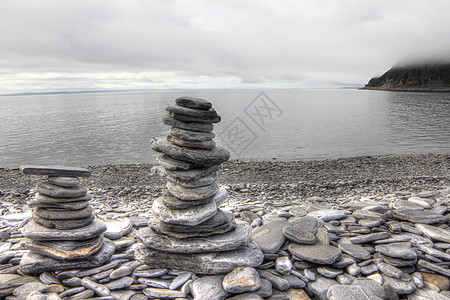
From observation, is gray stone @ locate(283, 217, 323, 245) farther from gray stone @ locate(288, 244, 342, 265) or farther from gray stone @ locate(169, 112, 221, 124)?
gray stone @ locate(169, 112, 221, 124)

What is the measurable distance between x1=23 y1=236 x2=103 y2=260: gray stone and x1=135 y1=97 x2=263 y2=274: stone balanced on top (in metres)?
1.19

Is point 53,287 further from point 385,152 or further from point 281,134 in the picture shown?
point 281,134

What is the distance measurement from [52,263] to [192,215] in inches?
139

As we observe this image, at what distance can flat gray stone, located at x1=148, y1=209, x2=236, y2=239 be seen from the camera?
24.7ft

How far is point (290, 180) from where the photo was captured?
2112cm

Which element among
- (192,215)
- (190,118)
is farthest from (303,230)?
(190,118)

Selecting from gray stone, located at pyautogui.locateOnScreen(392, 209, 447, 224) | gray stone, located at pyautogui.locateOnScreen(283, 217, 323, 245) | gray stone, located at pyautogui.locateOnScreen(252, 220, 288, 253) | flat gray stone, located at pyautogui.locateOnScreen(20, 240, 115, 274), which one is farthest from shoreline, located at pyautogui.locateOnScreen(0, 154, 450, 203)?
flat gray stone, located at pyautogui.locateOnScreen(20, 240, 115, 274)

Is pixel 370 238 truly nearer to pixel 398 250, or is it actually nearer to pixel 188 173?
pixel 398 250

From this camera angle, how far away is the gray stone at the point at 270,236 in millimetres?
8125

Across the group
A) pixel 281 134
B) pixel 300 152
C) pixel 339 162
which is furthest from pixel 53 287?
pixel 281 134

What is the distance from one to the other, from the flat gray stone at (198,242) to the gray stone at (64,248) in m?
1.28

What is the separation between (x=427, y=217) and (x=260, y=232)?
5.53m

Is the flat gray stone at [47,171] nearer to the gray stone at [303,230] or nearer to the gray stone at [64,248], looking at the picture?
the gray stone at [64,248]

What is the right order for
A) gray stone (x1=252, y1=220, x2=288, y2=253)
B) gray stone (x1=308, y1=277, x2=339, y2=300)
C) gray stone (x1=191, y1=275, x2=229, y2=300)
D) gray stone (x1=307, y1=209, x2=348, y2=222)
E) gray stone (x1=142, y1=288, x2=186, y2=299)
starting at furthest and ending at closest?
gray stone (x1=307, y1=209, x2=348, y2=222) < gray stone (x1=252, y1=220, x2=288, y2=253) < gray stone (x1=308, y1=277, x2=339, y2=300) < gray stone (x1=142, y1=288, x2=186, y2=299) < gray stone (x1=191, y1=275, x2=229, y2=300)
